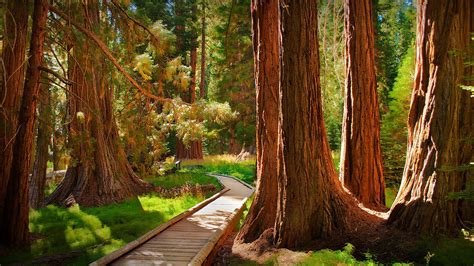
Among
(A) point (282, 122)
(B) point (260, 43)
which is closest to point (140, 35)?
(B) point (260, 43)

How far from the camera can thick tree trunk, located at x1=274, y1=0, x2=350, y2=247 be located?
625 centimetres

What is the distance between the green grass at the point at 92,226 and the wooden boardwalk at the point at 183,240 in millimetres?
624

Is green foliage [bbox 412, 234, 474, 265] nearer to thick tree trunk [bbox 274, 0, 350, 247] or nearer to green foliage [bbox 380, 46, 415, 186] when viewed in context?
thick tree trunk [bbox 274, 0, 350, 247]

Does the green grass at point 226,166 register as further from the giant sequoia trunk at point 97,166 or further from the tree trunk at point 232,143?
the giant sequoia trunk at point 97,166

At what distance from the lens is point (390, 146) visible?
14469 mm

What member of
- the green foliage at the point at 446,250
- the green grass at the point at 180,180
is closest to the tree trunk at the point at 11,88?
the green foliage at the point at 446,250

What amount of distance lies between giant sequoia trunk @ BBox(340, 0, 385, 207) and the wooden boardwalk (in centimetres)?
286

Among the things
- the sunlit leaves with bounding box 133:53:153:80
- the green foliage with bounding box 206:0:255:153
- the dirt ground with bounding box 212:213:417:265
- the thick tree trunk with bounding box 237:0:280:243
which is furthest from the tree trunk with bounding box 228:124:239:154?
the dirt ground with bounding box 212:213:417:265

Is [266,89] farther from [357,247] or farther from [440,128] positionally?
[357,247]

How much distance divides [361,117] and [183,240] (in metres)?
4.22

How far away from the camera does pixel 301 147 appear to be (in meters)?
6.30

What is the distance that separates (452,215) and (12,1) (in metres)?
8.20

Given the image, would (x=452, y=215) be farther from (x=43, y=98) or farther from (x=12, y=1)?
(x=43, y=98)

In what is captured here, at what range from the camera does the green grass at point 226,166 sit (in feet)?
73.3
